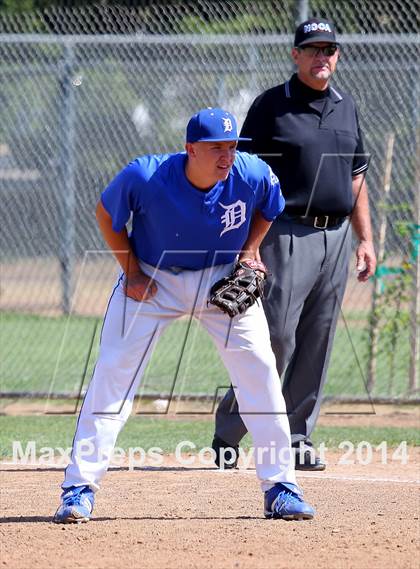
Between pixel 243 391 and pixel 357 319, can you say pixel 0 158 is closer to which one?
pixel 357 319

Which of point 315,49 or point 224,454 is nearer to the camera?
point 315,49

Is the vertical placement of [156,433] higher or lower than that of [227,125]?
higher

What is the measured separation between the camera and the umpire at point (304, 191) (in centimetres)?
655

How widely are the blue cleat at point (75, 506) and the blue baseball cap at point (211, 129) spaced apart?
1680 millimetres

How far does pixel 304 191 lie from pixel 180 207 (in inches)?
64.0

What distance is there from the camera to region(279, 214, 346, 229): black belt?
6613mm

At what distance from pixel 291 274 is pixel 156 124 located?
12.8 ft

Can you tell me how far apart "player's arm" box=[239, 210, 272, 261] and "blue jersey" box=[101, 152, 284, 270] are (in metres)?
0.15

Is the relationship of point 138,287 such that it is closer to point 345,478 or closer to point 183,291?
point 183,291

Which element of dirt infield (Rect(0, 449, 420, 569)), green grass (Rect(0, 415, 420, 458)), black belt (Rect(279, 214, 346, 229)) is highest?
black belt (Rect(279, 214, 346, 229))

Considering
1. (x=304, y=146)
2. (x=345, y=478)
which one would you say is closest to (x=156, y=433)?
(x=345, y=478)

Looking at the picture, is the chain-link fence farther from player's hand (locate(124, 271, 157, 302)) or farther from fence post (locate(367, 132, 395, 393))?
player's hand (locate(124, 271, 157, 302))

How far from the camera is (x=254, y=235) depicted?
5.49 m

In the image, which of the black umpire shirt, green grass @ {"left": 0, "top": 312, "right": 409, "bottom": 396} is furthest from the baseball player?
green grass @ {"left": 0, "top": 312, "right": 409, "bottom": 396}
